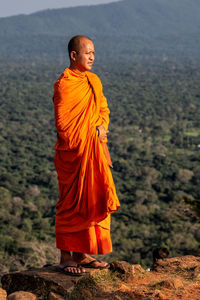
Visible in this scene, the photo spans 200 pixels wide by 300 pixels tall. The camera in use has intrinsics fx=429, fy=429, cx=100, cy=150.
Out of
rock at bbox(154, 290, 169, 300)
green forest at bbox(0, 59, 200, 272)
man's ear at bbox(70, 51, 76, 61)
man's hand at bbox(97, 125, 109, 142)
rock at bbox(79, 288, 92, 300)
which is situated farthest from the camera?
green forest at bbox(0, 59, 200, 272)

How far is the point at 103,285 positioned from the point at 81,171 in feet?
4.23

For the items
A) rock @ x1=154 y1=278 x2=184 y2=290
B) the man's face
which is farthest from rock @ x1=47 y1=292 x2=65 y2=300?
the man's face

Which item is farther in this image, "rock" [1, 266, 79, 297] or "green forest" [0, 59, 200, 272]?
"green forest" [0, 59, 200, 272]

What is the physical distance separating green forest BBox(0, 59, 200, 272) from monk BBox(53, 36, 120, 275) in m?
6.38

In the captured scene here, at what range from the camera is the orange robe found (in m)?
4.70

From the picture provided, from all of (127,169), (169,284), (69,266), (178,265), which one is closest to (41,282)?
(69,266)

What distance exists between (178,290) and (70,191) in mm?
1615

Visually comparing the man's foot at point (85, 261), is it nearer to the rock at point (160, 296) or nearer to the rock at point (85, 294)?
the rock at point (85, 294)

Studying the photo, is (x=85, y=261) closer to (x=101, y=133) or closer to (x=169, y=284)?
(x=169, y=284)

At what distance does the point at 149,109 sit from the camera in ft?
271

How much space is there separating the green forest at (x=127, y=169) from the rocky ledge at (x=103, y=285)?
579 cm

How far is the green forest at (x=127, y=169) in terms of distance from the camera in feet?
72.4

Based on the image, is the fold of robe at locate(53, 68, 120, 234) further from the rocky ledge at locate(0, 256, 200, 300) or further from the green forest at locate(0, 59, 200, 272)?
the green forest at locate(0, 59, 200, 272)

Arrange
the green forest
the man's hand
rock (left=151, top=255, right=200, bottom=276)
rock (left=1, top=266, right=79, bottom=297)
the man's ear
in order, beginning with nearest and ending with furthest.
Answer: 1. rock (left=1, top=266, right=79, bottom=297)
2. the man's ear
3. the man's hand
4. rock (left=151, top=255, right=200, bottom=276)
5. the green forest
